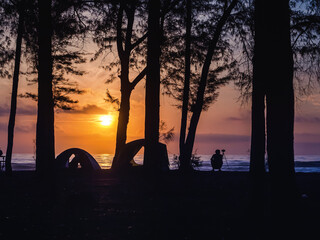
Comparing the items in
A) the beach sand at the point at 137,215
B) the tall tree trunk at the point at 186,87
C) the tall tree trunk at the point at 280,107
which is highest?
the tall tree trunk at the point at 186,87

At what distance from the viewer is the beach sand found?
727cm

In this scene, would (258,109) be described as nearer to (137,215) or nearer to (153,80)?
(137,215)

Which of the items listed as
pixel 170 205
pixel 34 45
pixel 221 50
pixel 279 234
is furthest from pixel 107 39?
pixel 279 234

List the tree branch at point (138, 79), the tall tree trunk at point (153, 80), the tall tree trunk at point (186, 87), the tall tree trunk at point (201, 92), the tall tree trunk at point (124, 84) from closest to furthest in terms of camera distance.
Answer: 1. the tall tree trunk at point (153, 80)
2. the tall tree trunk at point (201, 92)
3. the tall tree trunk at point (186, 87)
4. the tree branch at point (138, 79)
5. the tall tree trunk at point (124, 84)

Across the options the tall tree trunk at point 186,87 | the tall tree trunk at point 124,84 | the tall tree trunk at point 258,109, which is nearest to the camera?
the tall tree trunk at point 258,109

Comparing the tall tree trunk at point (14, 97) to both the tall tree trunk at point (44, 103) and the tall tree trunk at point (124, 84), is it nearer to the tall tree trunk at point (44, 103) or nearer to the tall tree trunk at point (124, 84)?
the tall tree trunk at point (124, 84)

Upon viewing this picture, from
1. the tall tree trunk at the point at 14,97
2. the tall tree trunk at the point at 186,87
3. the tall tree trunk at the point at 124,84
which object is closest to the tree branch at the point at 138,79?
the tall tree trunk at the point at 124,84

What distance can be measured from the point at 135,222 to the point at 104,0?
460 inches

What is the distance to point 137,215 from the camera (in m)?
9.13

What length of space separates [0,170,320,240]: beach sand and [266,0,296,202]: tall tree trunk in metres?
0.67

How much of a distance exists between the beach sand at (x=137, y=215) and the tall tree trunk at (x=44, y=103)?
738 mm

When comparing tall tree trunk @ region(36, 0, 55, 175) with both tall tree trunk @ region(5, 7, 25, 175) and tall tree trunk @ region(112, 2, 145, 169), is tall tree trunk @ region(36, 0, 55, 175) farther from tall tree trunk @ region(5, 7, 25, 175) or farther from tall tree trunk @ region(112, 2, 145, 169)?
tall tree trunk @ region(112, 2, 145, 169)

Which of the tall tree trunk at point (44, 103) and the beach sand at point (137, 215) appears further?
the tall tree trunk at point (44, 103)

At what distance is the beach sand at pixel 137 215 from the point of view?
7.27m
